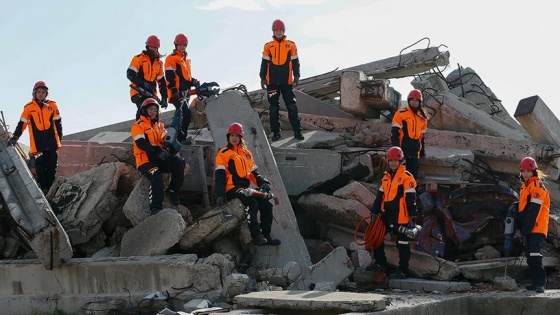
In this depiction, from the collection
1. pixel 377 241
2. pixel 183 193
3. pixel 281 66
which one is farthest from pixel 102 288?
pixel 281 66

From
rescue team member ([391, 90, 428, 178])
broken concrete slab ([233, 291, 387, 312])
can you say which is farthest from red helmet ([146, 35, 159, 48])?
broken concrete slab ([233, 291, 387, 312])

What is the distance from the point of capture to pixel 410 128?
14023 millimetres

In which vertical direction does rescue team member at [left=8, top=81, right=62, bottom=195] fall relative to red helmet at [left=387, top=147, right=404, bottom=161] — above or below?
above

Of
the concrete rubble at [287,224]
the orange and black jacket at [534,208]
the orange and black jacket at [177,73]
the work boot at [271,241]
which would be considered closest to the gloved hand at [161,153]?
the concrete rubble at [287,224]

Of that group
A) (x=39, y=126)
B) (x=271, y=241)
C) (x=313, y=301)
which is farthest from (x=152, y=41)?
(x=313, y=301)

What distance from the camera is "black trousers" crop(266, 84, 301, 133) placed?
15.9 m

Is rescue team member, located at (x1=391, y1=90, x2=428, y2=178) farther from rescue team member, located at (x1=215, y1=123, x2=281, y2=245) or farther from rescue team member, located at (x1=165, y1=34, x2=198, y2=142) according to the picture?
rescue team member, located at (x1=165, y1=34, x2=198, y2=142)

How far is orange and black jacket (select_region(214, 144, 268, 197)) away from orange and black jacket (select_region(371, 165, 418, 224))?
1.52 metres

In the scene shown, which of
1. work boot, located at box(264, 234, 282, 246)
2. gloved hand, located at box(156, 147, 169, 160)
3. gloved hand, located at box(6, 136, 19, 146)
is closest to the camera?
gloved hand, located at box(156, 147, 169, 160)

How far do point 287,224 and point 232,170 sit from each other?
1.17 meters

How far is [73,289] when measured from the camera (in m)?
12.0

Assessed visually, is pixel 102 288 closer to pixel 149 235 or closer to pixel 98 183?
pixel 149 235

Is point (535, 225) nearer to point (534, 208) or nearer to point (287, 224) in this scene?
point (534, 208)

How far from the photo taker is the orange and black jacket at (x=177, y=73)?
14953mm
